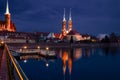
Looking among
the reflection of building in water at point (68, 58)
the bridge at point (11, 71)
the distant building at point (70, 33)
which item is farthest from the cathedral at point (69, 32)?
the bridge at point (11, 71)

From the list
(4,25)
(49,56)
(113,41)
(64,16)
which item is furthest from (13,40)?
(113,41)

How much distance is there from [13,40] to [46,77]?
2846 inches

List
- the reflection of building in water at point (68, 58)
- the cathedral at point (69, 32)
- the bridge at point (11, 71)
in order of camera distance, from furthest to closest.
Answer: the cathedral at point (69, 32)
the reflection of building in water at point (68, 58)
the bridge at point (11, 71)

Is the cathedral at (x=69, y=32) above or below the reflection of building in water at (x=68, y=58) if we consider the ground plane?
above

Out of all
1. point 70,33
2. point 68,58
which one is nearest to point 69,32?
point 70,33

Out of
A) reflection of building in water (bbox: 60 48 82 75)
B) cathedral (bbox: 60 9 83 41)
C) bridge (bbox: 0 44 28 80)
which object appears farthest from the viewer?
cathedral (bbox: 60 9 83 41)

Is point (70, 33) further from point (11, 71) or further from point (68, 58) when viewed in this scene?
point (11, 71)

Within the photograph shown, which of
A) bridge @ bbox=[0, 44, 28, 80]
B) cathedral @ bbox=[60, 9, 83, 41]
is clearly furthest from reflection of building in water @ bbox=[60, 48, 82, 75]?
cathedral @ bbox=[60, 9, 83, 41]

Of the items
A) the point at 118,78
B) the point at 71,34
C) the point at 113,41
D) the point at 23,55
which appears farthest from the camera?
the point at 113,41

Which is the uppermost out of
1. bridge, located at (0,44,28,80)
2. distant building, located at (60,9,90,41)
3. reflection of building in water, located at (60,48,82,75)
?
distant building, located at (60,9,90,41)

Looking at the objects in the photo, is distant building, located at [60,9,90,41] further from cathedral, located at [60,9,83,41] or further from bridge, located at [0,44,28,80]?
bridge, located at [0,44,28,80]

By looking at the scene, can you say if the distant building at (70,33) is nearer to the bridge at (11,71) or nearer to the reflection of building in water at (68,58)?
the reflection of building in water at (68,58)

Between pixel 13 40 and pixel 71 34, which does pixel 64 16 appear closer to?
pixel 71 34

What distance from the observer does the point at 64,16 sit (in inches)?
6407
